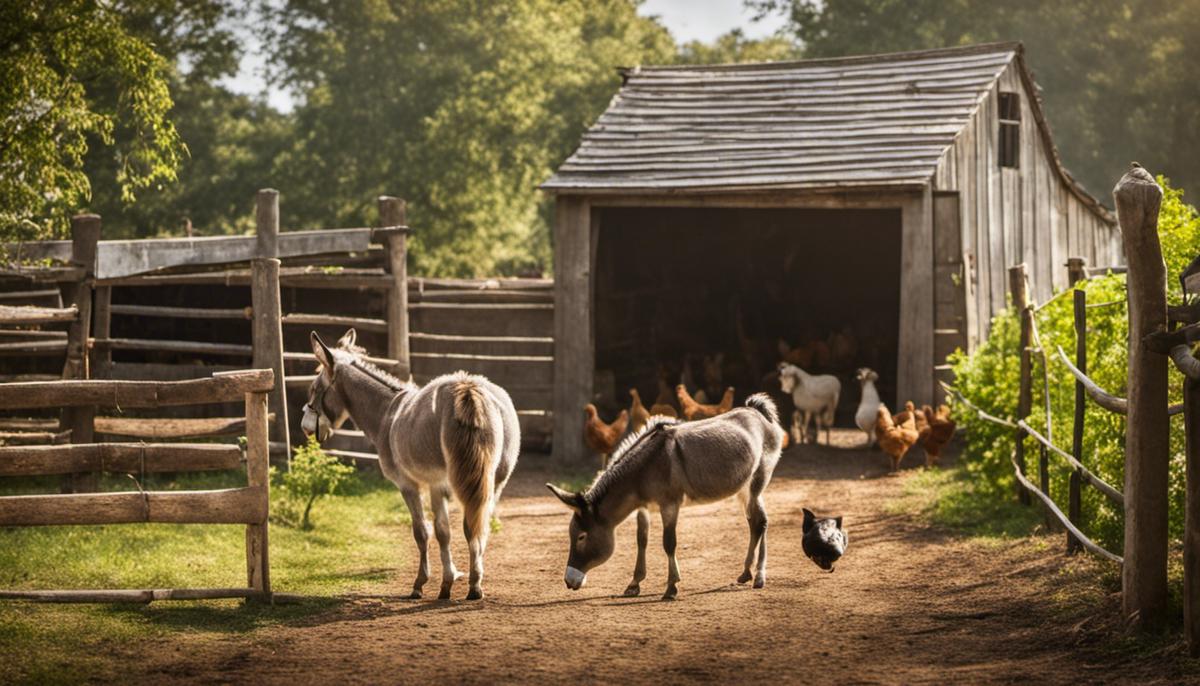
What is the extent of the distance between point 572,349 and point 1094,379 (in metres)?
8.30

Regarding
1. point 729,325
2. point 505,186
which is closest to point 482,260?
point 505,186

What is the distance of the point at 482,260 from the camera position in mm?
39281

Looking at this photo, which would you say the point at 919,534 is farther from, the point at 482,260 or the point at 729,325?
the point at 482,260

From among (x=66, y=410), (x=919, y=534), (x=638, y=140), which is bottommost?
(x=919, y=534)

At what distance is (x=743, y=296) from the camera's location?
81.2 feet

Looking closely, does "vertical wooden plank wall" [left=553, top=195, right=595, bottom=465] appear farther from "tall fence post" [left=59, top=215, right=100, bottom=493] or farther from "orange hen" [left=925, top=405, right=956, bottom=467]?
"tall fence post" [left=59, top=215, right=100, bottom=493]

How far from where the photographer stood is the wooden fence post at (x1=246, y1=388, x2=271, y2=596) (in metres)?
8.88

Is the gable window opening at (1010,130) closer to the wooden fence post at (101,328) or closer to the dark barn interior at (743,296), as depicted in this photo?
the dark barn interior at (743,296)

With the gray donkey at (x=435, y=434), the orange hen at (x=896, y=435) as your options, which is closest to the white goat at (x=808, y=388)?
the orange hen at (x=896, y=435)

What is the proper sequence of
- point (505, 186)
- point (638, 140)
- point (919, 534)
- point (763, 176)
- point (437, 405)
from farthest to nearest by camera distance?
1. point (505, 186)
2. point (638, 140)
3. point (763, 176)
4. point (919, 534)
5. point (437, 405)

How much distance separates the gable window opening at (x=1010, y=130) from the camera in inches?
781

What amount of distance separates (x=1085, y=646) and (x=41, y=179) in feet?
34.5

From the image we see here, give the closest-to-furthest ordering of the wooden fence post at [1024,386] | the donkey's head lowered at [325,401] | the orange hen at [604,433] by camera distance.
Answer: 1. the donkey's head lowered at [325,401]
2. the wooden fence post at [1024,386]
3. the orange hen at [604,433]

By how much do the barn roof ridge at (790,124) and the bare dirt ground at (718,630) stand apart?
6951mm
